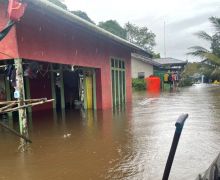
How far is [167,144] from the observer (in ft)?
23.7

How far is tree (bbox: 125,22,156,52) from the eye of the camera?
55.6 m

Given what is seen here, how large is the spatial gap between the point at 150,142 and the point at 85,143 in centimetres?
156

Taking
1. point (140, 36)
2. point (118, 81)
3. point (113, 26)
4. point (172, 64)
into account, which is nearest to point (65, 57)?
point (118, 81)

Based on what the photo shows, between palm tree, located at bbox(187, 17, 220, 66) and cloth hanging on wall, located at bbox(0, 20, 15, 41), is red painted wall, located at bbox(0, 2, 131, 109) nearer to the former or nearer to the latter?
cloth hanging on wall, located at bbox(0, 20, 15, 41)

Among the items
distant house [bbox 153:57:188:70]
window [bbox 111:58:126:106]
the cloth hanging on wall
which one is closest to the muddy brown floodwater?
the cloth hanging on wall

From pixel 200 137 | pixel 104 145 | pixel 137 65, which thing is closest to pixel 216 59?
pixel 137 65

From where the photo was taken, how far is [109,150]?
6875mm

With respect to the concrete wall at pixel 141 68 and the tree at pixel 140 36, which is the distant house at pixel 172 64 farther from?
the tree at pixel 140 36

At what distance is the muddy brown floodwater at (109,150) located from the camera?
5375 mm

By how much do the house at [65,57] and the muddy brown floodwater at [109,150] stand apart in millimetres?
2257

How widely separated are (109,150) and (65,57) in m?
4.78

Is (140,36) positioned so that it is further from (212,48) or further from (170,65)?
(212,48)

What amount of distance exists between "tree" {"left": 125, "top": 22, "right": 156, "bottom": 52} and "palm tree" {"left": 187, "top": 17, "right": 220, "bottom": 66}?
3088 centimetres

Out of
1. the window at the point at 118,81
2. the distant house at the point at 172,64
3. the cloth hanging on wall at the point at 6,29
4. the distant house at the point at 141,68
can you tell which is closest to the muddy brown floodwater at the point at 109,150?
the cloth hanging on wall at the point at 6,29
